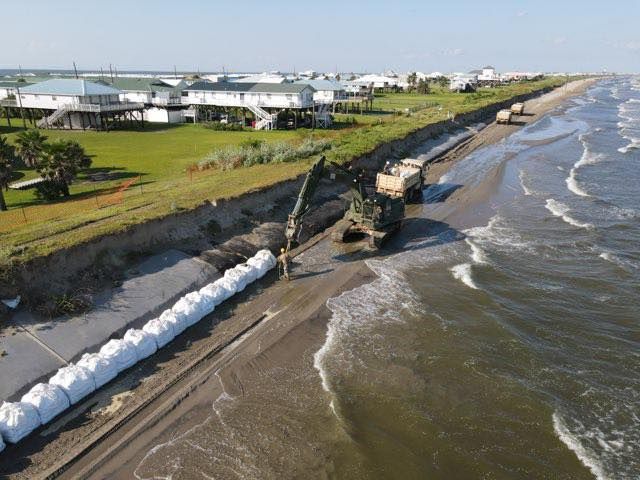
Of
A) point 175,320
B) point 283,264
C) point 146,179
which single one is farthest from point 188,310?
point 146,179

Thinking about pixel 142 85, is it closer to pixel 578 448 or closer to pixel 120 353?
pixel 120 353

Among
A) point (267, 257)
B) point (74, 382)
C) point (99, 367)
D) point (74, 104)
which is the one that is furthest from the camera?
point (74, 104)

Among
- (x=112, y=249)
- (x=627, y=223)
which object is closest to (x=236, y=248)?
(x=112, y=249)

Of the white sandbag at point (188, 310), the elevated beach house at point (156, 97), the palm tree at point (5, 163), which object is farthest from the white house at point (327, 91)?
the white sandbag at point (188, 310)

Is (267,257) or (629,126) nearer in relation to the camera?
(267,257)

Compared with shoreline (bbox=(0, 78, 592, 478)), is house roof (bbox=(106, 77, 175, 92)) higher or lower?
higher

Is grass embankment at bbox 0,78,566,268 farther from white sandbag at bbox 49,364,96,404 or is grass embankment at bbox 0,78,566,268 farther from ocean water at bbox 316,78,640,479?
ocean water at bbox 316,78,640,479

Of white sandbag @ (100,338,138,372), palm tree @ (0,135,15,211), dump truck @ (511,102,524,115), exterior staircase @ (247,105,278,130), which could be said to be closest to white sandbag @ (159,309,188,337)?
white sandbag @ (100,338,138,372)
